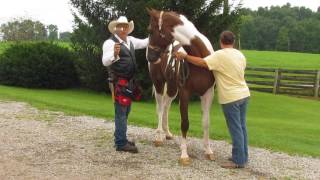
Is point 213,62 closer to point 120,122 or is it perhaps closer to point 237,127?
point 237,127

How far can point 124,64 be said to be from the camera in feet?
25.5

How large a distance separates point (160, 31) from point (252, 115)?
8.17 m

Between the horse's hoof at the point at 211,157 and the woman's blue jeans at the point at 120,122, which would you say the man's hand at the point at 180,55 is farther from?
the horse's hoof at the point at 211,157

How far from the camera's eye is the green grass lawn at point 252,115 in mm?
10016

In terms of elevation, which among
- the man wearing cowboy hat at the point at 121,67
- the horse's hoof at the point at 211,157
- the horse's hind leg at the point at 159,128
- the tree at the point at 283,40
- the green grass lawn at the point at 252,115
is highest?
the tree at the point at 283,40

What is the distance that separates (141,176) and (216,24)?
9.43m

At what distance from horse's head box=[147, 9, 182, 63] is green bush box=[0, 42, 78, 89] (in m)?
10.1

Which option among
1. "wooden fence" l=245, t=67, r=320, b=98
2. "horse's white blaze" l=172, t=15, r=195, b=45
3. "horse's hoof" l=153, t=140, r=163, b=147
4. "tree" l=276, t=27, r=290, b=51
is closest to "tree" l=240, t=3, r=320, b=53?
"tree" l=276, t=27, r=290, b=51

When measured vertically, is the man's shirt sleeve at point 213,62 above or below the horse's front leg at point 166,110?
above

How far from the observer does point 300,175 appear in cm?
722

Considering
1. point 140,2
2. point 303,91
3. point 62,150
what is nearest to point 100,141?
point 62,150

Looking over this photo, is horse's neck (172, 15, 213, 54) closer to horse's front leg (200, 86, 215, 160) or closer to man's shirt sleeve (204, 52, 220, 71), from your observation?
man's shirt sleeve (204, 52, 220, 71)

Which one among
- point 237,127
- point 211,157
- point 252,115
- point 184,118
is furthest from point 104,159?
point 252,115

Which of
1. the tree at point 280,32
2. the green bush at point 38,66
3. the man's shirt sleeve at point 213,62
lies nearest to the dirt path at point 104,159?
the man's shirt sleeve at point 213,62
